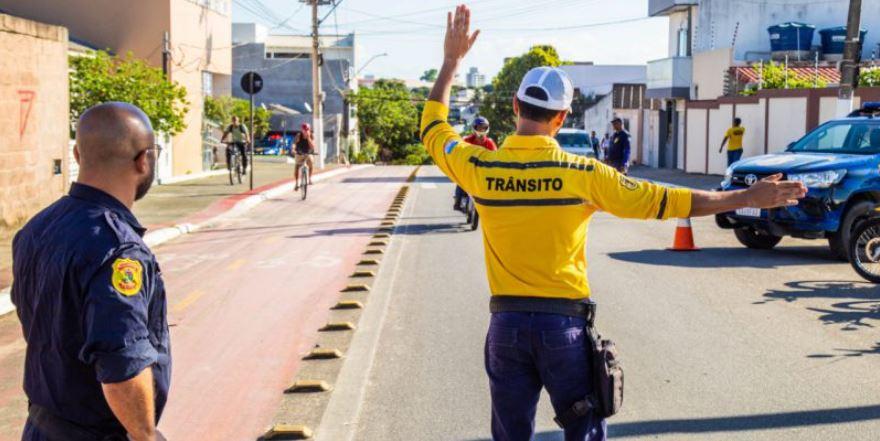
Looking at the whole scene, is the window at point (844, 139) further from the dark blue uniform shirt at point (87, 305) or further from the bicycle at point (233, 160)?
the bicycle at point (233, 160)

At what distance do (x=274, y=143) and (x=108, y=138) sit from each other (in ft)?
238

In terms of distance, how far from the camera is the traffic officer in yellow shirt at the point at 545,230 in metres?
4.19

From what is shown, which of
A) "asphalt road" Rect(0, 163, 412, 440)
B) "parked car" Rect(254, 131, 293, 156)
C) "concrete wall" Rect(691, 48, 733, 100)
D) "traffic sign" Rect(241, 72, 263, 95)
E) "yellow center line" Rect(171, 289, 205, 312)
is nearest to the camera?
"asphalt road" Rect(0, 163, 412, 440)

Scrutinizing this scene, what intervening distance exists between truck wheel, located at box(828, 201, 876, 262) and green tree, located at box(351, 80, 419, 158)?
7367cm

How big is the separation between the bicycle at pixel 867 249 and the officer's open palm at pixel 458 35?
29.1 ft

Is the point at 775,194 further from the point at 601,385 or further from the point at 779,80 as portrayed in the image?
the point at 779,80

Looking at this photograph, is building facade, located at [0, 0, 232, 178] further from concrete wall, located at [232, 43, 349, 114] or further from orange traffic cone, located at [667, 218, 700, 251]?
concrete wall, located at [232, 43, 349, 114]

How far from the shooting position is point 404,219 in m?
20.4

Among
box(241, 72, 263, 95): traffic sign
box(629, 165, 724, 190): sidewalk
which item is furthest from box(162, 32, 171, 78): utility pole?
box(629, 165, 724, 190): sidewalk

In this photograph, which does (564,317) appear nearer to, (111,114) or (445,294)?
(111,114)

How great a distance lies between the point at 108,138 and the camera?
3.35 meters

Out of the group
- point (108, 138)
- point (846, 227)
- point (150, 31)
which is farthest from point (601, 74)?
point (108, 138)

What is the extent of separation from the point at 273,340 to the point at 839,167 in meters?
8.02

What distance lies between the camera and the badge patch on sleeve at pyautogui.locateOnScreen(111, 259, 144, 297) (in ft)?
10.2
